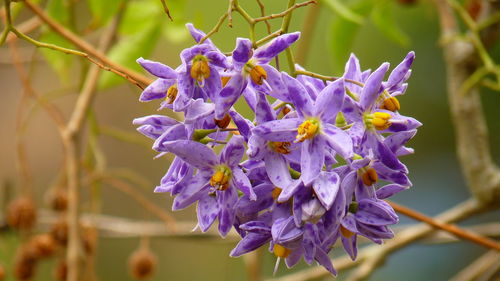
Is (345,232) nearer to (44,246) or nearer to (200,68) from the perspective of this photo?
(200,68)

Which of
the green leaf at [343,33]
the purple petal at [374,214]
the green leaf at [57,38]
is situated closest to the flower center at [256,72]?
the purple petal at [374,214]

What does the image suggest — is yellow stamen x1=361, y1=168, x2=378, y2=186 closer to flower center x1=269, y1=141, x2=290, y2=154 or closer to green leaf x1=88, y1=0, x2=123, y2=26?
flower center x1=269, y1=141, x2=290, y2=154

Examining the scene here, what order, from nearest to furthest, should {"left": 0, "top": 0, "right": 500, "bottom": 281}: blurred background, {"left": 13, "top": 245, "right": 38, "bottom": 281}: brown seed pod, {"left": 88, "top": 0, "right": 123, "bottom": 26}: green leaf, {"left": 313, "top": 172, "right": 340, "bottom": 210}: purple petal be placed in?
1. {"left": 313, "top": 172, "right": 340, "bottom": 210}: purple petal
2. {"left": 88, "top": 0, "right": 123, "bottom": 26}: green leaf
3. {"left": 13, "top": 245, "right": 38, "bottom": 281}: brown seed pod
4. {"left": 0, "top": 0, "right": 500, "bottom": 281}: blurred background

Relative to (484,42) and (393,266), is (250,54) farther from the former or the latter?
(393,266)

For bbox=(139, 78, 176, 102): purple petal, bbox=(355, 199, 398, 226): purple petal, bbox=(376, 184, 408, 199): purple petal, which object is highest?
bbox=(139, 78, 176, 102): purple petal

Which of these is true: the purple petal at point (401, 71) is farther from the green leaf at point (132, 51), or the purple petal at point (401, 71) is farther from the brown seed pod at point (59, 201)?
the brown seed pod at point (59, 201)

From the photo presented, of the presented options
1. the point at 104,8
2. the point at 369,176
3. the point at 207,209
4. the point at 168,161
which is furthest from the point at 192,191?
the point at 168,161

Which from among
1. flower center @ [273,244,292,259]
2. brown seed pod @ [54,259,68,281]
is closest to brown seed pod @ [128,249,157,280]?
brown seed pod @ [54,259,68,281]
